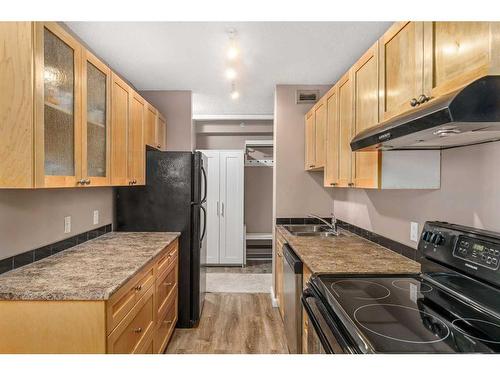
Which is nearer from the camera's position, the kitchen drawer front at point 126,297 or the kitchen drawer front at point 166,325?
the kitchen drawer front at point 126,297

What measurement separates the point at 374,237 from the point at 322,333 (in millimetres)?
1531

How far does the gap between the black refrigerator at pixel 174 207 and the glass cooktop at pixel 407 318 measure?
1.74m

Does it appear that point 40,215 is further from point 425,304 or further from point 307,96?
point 307,96

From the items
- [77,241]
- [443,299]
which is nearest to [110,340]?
[77,241]

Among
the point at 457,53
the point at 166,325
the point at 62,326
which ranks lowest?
the point at 166,325

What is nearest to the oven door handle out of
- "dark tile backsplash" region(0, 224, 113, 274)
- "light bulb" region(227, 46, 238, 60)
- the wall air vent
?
"dark tile backsplash" region(0, 224, 113, 274)

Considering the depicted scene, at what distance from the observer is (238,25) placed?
2242 millimetres

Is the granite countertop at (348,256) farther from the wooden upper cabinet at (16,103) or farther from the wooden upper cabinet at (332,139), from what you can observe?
the wooden upper cabinet at (16,103)

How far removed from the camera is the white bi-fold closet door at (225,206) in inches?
204

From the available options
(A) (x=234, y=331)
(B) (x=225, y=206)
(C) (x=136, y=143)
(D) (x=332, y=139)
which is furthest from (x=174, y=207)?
(B) (x=225, y=206)

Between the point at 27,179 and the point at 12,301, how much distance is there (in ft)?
1.78

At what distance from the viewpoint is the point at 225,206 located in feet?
17.1

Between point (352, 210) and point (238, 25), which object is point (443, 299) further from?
point (238, 25)

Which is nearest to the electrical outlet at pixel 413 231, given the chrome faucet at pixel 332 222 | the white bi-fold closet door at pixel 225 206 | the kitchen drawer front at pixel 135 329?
the chrome faucet at pixel 332 222
